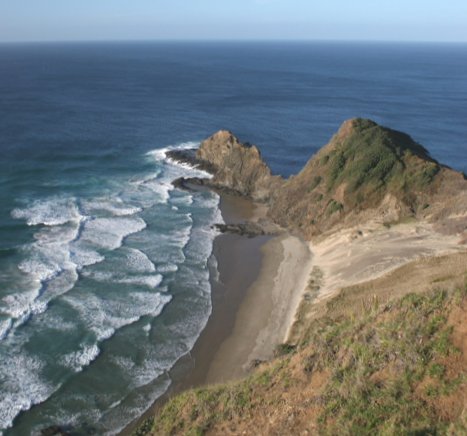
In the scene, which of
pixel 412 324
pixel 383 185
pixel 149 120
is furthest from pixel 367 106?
pixel 412 324

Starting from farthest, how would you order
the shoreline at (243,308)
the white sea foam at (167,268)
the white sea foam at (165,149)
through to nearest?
1. the white sea foam at (165,149)
2. the white sea foam at (167,268)
3. the shoreline at (243,308)

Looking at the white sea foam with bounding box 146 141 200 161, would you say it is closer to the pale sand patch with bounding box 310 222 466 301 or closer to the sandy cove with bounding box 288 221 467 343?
the sandy cove with bounding box 288 221 467 343

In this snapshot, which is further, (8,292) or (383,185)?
(383,185)

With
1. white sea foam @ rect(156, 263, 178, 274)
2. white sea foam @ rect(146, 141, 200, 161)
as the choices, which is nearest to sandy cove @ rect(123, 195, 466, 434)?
white sea foam @ rect(156, 263, 178, 274)

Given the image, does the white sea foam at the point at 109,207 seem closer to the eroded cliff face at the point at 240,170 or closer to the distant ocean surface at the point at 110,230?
the distant ocean surface at the point at 110,230

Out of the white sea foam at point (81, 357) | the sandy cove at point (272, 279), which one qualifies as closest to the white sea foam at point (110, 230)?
the sandy cove at point (272, 279)

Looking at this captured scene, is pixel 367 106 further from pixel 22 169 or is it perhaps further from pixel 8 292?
pixel 8 292
